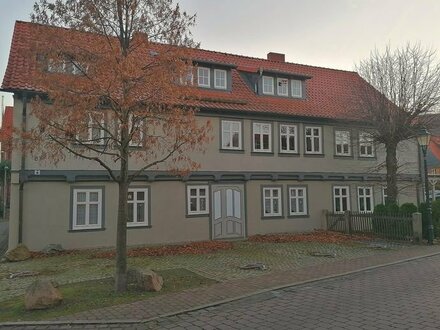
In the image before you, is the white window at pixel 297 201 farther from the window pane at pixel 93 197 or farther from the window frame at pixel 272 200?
the window pane at pixel 93 197

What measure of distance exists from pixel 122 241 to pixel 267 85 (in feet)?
51.1

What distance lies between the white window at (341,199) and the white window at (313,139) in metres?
2.48

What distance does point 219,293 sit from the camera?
29.0 ft

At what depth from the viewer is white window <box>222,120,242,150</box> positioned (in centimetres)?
1980

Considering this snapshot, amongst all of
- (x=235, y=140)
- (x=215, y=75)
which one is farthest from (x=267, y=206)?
(x=215, y=75)

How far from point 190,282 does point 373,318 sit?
4.55 meters

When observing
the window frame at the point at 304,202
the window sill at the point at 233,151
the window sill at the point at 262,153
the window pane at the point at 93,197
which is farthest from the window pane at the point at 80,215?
the window frame at the point at 304,202

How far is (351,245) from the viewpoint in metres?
16.8

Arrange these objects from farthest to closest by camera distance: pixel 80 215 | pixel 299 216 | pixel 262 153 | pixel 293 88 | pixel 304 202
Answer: pixel 293 88 → pixel 304 202 → pixel 299 216 → pixel 262 153 → pixel 80 215

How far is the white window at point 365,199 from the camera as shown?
78.2 ft

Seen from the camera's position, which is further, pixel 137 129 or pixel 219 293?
pixel 137 129

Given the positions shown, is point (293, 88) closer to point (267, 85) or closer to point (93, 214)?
point (267, 85)

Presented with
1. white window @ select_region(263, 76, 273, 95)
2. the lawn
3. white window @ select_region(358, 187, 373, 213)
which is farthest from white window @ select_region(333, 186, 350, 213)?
the lawn

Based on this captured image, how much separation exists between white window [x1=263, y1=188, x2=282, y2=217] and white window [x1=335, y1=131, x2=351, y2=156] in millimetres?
4709
